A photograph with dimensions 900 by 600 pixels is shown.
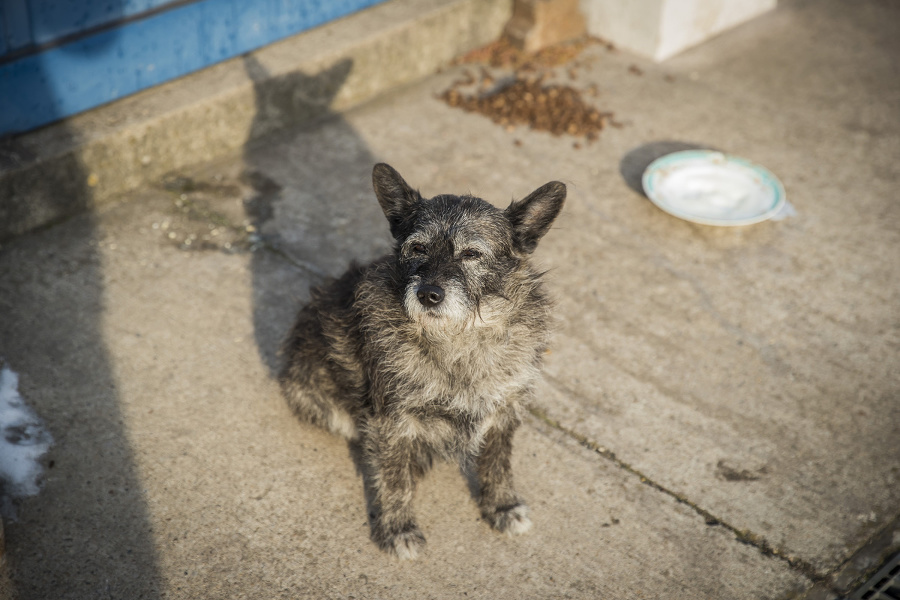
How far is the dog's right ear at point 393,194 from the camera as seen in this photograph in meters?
3.60

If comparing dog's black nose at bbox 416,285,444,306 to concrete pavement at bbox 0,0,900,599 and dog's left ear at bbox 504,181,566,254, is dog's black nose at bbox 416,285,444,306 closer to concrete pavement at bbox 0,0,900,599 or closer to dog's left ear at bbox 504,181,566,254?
dog's left ear at bbox 504,181,566,254

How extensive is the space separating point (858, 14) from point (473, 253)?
742 cm

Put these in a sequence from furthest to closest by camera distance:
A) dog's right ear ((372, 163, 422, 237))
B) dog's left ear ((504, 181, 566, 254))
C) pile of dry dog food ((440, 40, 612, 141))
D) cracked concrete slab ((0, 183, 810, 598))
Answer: pile of dry dog food ((440, 40, 612, 141)) → cracked concrete slab ((0, 183, 810, 598)) → dog's right ear ((372, 163, 422, 237)) → dog's left ear ((504, 181, 566, 254))

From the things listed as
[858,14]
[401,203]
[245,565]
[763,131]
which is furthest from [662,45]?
[245,565]

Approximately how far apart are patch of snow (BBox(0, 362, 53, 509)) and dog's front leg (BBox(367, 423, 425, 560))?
1.65 metres

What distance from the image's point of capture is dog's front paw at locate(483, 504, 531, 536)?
394 centimetres

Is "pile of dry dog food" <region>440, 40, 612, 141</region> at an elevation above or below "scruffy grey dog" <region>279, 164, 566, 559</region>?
below

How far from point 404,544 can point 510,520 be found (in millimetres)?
522

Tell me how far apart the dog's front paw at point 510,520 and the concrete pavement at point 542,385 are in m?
0.06

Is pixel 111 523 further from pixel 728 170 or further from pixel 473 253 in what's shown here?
pixel 728 170

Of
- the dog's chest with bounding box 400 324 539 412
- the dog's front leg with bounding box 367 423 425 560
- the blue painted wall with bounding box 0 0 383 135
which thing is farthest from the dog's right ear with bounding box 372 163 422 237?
the blue painted wall with bounding box 0 0 383 135

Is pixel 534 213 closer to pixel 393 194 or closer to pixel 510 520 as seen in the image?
pixel 393 194

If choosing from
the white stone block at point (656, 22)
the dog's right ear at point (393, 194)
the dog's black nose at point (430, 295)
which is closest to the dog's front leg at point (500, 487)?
the dog's black nose at point (430, 295)

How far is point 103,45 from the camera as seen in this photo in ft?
18.8
